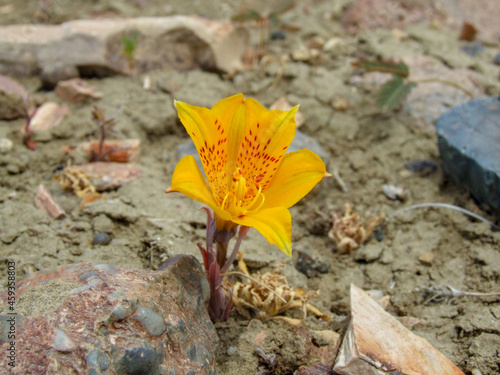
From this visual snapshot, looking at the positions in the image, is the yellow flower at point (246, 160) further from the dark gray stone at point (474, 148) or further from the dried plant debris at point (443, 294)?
the dark gray stone at point (474, 148)

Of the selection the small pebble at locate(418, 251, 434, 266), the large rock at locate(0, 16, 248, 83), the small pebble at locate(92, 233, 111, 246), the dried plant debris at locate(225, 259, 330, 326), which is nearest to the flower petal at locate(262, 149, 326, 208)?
the dried plant debris at locate(225, 259, 330, 326)

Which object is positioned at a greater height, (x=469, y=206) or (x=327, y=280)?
(x=469, y=206)

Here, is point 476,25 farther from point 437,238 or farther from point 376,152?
point 437,238

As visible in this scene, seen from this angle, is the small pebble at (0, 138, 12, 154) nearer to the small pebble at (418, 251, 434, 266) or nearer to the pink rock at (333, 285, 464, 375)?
the pink rock at (333, 285, 464, 375)

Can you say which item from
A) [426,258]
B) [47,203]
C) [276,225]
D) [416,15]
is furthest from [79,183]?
[416,15]

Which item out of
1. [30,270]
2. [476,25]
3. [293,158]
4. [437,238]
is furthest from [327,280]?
[476,25]

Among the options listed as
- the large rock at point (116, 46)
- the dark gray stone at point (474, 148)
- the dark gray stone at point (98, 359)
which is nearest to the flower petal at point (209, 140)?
the dark gray stone at point (98, 359)

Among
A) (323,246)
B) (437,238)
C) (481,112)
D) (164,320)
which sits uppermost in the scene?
(481,112)
